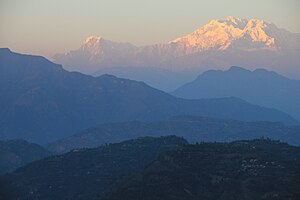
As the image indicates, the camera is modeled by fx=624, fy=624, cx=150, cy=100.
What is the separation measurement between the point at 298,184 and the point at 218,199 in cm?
2573

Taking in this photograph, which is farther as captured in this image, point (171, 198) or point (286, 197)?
point (171, 198)

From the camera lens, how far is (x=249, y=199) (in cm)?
19450

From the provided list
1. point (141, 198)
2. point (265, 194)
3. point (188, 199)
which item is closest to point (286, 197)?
point (265, 194)

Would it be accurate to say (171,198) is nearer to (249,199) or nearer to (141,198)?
(141,198)

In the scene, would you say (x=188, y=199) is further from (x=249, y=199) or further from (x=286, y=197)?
(x=286, y=197)

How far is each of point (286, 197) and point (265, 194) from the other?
465 inches

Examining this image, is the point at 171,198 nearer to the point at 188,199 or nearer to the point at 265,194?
the point at 188,199

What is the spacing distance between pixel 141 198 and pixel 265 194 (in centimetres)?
3918

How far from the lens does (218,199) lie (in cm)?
19962

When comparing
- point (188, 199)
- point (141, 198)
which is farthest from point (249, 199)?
point (141, 198)

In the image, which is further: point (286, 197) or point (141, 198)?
point (141, 198)

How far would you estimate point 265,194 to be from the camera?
7736 inches

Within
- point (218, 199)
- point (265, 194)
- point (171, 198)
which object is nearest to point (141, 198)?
point (171, 198)

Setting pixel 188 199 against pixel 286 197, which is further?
pixel 188 199
